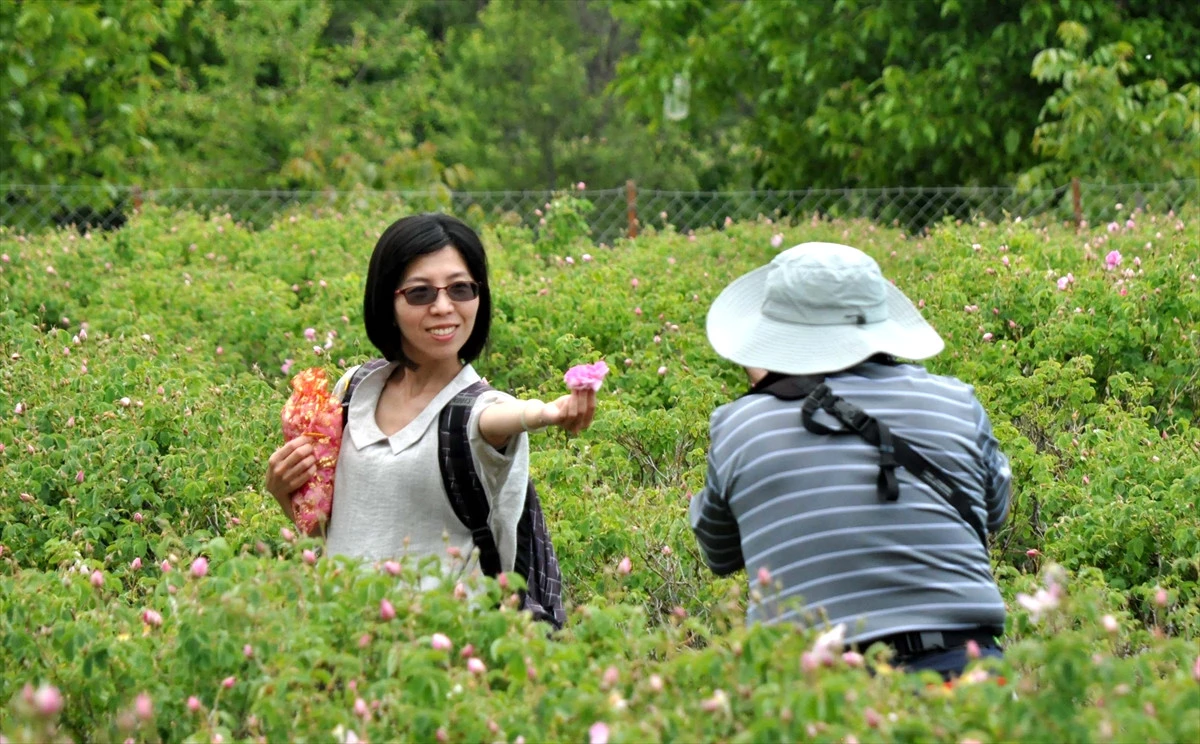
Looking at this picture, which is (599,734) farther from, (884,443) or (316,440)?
(316,440)

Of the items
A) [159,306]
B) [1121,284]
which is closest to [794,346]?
[1121,284]

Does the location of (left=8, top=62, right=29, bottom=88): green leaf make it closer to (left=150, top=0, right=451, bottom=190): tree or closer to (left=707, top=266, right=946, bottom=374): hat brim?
(left=150, top=0, right=451, bottom=190): tree

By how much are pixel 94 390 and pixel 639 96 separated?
37.0 ft

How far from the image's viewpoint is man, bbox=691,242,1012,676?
277 cm

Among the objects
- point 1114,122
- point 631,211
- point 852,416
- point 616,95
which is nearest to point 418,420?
point 852,416

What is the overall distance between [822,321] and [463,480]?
81cm

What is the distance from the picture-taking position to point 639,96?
16.5 metres

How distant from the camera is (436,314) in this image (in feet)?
11.6

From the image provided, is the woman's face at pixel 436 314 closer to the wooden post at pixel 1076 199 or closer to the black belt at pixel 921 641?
the black belt at pixel 921 641

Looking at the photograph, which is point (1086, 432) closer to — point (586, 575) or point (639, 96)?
point (586, 575)

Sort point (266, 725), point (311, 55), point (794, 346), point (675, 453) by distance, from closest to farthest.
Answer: point (266, 725), point (794, 346), point (675, 453), point (311, 55)

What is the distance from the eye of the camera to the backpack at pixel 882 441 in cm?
279

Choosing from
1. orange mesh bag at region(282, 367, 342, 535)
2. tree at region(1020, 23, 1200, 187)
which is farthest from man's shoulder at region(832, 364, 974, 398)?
tree at region(1020, 23, 1200, 187)

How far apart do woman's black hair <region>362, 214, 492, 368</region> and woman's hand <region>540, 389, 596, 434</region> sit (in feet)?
1.87
